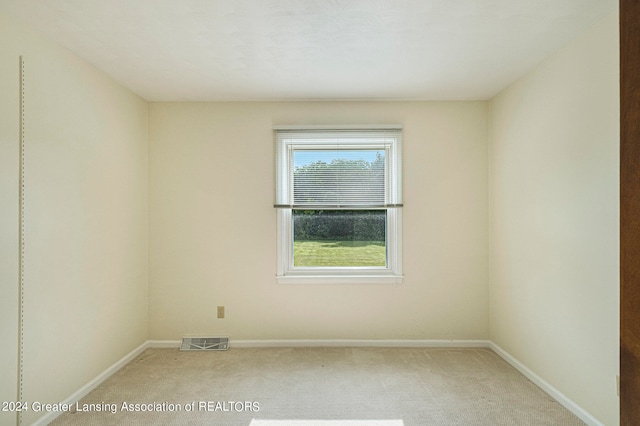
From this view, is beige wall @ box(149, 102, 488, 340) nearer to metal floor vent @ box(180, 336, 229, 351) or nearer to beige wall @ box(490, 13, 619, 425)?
metal floor vent @ box(180, 336, 229, 351)

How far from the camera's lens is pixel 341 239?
3539 millimetres

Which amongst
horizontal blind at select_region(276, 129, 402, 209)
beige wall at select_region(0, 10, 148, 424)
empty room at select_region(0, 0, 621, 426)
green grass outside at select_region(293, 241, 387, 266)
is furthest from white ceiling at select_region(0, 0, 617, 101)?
green grass outside at select_region(293, 241, 387, 266)

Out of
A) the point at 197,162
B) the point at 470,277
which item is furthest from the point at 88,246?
the point at 470,277

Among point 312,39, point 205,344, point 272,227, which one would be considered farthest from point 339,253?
point 312,39

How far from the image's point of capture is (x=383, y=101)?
3.41m

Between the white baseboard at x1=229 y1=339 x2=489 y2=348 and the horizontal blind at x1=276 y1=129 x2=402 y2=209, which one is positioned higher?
the horizontal blind at x1=276 y1=129 x2=402 y2=209

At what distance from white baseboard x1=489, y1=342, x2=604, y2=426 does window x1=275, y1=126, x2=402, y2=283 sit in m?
1.17

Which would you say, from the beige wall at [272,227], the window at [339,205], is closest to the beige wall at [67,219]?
the beige wall at [272,227]

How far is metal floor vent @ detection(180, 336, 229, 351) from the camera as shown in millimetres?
3299

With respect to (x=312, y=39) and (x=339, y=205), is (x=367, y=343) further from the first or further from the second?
(x=312, y=39)

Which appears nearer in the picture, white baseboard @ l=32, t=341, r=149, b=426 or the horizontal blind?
white baseboard @ l=32, t=341, r=149, b=426

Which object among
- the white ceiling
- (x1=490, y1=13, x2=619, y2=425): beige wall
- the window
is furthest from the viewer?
the window

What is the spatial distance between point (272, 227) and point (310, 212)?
1.42 feet

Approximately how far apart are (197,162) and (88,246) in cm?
127
